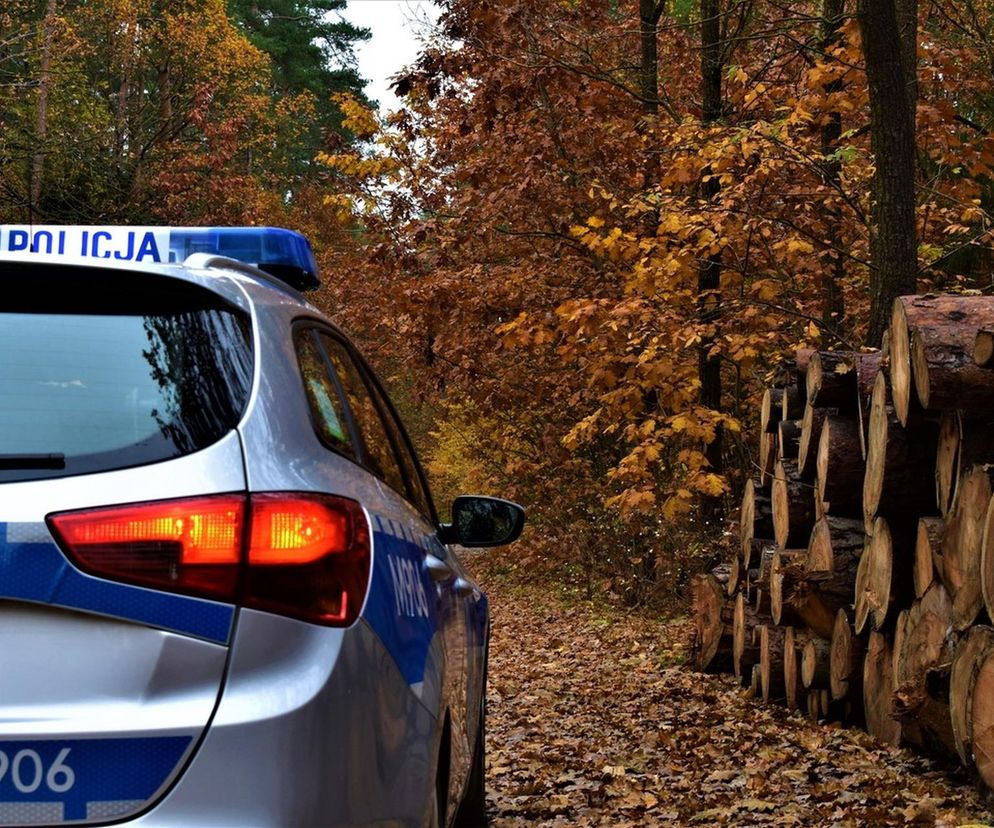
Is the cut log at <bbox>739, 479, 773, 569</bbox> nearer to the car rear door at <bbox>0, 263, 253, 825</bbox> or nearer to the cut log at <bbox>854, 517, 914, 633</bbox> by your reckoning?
the cut log at <bbox>854, 517, 914, 633</bbox>

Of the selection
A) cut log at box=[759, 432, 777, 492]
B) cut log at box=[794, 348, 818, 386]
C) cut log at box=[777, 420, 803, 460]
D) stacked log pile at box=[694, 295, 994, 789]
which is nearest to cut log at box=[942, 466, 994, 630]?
stacked log pile at box=[694, 295, 994, 789]

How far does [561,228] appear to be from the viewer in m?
17.4

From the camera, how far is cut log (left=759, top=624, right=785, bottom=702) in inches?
358

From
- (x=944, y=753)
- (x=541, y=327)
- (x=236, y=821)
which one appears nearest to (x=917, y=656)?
(x=944, y=753)

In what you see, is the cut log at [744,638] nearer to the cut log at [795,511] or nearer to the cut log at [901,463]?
the cut log at [795,511]

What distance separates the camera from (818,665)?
823cm

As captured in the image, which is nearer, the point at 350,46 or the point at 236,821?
the point at 236,821

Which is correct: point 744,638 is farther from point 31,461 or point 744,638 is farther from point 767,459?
point 31,461

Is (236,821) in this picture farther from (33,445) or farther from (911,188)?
(911,188)

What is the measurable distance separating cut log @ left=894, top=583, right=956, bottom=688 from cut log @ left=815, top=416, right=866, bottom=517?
1155mm

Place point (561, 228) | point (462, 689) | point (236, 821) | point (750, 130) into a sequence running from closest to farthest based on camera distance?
point (236, 821) → point (462, 689) → point (750, 130) → point (561, 228)

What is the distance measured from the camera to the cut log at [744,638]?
388 inches

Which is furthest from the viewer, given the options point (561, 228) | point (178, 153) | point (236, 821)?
point (178, 153)

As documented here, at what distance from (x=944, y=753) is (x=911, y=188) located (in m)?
4.77
